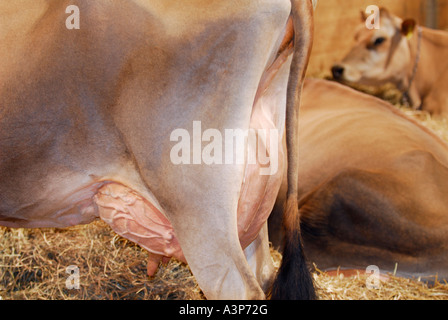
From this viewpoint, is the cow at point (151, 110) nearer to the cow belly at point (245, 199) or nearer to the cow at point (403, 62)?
the cow belly at point (245, 199)

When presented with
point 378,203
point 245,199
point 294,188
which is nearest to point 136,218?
point 245,199

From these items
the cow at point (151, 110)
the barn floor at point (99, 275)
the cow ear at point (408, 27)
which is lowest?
the barn floor at point (99, 275)

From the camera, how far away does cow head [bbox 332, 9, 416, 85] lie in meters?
5.23

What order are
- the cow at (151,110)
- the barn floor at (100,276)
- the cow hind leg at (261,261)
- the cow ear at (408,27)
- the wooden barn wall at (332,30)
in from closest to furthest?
the cow at (151,110) < the cow hind leg at (261,261) < the barn floor at (100,276) < the cow ear at (408,27) < the wooden barn wall at (332,30)

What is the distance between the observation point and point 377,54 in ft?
17.3

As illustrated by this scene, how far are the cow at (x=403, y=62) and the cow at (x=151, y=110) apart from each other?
3.07 meters

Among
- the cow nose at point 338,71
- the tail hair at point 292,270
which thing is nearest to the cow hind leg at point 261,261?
the tail hair at point 292,270

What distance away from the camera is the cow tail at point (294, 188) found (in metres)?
2.15

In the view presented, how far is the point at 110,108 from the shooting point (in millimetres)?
2098

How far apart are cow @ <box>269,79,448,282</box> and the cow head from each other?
1.65 m

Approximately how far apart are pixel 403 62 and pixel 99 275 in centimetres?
341

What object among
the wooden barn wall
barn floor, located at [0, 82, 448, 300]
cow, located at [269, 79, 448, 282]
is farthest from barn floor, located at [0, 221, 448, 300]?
the wooden barn wall

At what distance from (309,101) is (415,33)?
5.73 ft
